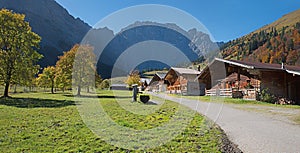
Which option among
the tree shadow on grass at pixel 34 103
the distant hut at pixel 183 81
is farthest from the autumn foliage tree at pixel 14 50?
the distant hut at pixel 183 81

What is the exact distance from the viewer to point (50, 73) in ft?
152

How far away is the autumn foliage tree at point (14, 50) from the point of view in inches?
893

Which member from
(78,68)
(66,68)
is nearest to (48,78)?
(66,68)

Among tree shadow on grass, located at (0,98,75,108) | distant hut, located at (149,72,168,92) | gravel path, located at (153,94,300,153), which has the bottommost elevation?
gravel path, located at (153,94,300,153)

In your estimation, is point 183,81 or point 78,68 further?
point 183,81

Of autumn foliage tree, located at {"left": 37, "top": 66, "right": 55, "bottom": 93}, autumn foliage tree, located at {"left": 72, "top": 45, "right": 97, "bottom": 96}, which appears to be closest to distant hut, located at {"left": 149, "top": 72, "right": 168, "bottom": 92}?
autumn foliage tree, located at {"left": 37, "top": 66, "right": 55, "bottom": 93}

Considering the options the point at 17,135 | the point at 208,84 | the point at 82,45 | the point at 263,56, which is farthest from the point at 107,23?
the point at 263,56

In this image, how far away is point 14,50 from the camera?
925 inches

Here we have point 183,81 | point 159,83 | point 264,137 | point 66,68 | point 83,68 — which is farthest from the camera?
point 159,83

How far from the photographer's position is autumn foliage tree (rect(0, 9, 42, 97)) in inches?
893

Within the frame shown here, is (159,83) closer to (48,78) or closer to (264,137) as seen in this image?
(48,78)

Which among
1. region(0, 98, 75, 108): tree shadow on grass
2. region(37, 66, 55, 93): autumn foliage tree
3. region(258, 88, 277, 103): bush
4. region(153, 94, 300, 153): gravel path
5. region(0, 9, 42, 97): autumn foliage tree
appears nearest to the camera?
region(153, 94, 300, 153): gravel path

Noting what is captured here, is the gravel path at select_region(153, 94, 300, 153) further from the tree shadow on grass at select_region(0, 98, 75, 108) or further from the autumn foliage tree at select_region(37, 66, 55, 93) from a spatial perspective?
the autumn foliage tree at select_region(37, 66, 55, 93)

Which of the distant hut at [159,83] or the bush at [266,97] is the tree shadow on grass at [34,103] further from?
the distant hut at [159,83]
